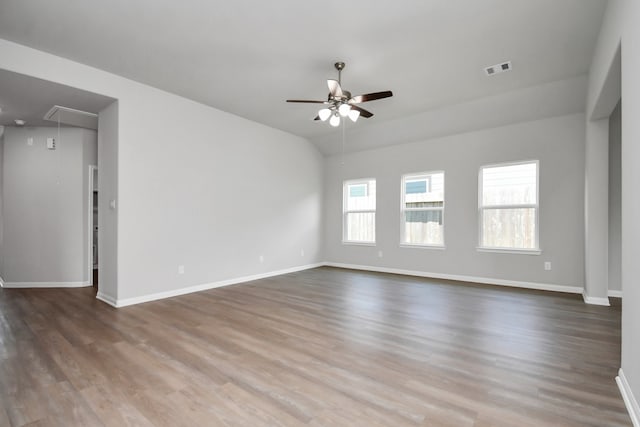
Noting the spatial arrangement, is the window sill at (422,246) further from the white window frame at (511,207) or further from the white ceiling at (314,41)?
the white ceiling at (314,41)

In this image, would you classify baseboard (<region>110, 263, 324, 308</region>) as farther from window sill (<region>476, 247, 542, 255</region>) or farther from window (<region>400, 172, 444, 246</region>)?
window sill (<region>476, 247, 542, 255</region>)

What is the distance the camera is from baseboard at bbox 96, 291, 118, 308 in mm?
4137

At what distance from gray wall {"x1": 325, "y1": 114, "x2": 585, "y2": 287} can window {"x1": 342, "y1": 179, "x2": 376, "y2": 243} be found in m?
0.18

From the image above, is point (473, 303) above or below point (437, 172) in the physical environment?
below

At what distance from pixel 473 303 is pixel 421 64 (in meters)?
3.22

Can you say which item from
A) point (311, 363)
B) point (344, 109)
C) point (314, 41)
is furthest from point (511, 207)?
point (311, 363)

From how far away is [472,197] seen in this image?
18.6 feet

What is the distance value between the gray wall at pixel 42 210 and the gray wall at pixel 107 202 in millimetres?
1395

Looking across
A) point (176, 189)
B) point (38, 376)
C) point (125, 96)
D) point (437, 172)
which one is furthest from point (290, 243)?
point (38, 376)

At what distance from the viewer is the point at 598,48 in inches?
127

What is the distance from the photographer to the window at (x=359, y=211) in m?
7.08

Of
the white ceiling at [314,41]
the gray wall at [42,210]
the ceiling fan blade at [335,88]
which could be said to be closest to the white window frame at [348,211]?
the white ceiling at [314,41]

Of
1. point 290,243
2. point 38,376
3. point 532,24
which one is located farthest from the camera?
point 290,243

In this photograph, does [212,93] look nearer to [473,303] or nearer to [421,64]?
[421,64]
